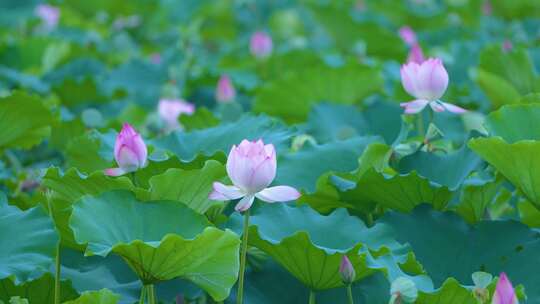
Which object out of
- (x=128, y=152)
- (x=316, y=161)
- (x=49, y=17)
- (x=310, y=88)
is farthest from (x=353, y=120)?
(x=49, y=17)

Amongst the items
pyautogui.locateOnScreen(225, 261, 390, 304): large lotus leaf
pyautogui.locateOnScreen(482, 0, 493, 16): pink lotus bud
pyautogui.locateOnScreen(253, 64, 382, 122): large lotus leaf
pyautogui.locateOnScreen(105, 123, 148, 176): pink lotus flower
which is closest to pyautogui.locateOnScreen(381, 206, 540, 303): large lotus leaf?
pyautogui.locateOnScreen(225, 261, 390, 304): large lotus leaf

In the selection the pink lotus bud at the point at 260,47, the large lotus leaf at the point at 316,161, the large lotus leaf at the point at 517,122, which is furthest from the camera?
the pink lotus bud at the point at 260,47

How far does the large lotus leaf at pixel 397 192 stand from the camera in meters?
1.54

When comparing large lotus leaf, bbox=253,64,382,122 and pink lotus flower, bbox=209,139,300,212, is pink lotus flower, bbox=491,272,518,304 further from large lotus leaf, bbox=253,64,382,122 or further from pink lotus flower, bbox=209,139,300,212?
large lotus leaf, bbox=253,64,382,122

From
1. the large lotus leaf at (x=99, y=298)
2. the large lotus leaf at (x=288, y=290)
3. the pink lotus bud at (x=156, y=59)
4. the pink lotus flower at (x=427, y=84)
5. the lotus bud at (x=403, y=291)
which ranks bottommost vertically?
the large lotus leaf at (x=288, y=290)

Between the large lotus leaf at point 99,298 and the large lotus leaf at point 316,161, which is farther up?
the large lotus leaf at point 316,161

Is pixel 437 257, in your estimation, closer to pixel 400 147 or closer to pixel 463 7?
pixel 400 147

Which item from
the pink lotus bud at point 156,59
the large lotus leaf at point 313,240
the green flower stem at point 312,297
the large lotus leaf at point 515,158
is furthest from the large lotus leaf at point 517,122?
the pink lotus bud at point 156,59

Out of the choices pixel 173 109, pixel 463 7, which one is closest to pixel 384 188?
pixel 173 109

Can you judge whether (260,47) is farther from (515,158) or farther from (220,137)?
(515,158)

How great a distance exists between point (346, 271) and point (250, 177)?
174mm

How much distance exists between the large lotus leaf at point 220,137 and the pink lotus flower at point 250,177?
43cm

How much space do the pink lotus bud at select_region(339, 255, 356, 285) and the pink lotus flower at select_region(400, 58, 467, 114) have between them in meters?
0.44

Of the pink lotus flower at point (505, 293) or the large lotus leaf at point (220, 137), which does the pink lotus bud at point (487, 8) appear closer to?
the large lotus leaf at point (220, 137)
